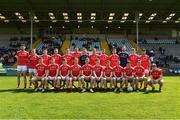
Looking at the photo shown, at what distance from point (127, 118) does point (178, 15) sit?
38.6 m

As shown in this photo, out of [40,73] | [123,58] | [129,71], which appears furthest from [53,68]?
[123,58]

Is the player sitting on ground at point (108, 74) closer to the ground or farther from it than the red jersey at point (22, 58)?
closer to the ground

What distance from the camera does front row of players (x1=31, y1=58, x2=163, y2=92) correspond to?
16812mm

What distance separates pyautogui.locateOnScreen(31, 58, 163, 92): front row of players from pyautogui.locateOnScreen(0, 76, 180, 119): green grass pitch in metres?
1.08

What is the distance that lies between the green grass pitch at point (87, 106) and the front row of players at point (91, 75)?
1.08 meters

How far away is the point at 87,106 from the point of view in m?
12.1

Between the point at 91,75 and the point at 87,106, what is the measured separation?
4.83 meters

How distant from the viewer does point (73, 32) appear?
185ft

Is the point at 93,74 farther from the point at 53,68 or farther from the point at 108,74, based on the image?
the point at 53,68

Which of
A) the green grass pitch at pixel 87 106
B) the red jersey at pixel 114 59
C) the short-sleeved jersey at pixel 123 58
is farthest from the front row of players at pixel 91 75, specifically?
the short-sleeved jersey at pixel 123 58

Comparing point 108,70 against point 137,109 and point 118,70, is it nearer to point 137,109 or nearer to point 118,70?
point 118,70

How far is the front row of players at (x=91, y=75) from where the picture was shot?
1681cm

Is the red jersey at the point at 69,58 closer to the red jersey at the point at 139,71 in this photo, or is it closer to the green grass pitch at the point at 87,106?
the green grass pitch at the point at 87,106

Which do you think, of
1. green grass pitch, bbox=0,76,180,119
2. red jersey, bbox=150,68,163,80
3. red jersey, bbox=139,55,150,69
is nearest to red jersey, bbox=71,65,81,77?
green grass pitch, bbox=0,76,180,119
